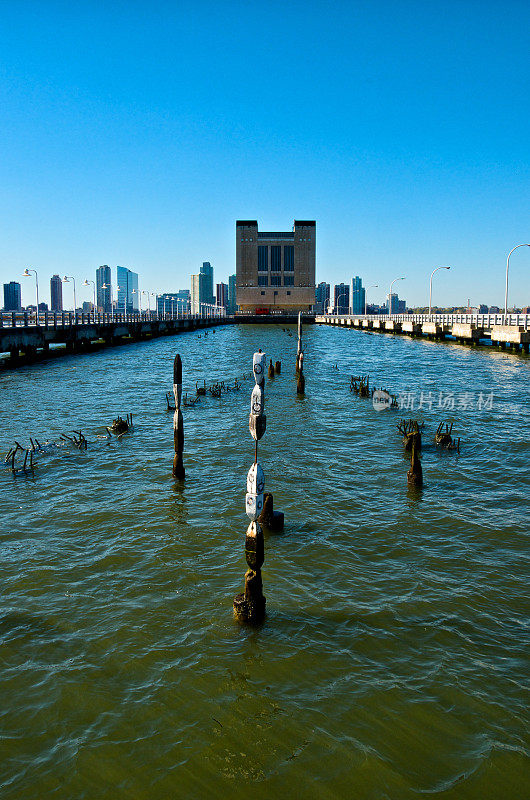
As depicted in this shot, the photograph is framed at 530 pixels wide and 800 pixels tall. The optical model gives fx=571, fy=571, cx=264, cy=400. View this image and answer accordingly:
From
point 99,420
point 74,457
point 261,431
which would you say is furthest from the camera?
point 99,420

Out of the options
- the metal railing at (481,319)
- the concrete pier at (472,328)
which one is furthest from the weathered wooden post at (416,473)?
the metal railing at (481,319)

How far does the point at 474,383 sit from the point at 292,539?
96.1 ft

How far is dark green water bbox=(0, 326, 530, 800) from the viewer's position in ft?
19.0

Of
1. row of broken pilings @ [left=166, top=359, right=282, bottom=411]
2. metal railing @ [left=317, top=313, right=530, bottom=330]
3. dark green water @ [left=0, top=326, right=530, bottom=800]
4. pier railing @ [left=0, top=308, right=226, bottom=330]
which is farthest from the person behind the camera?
metal railing @ [left=317, top=313, right=530, bottom=330]

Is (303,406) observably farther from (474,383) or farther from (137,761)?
(137,761)

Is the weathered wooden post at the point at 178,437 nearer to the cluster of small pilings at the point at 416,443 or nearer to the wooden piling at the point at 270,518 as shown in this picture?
the wooden piling at the point at 270,518

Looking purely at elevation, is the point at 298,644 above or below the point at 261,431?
below

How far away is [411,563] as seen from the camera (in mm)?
10406

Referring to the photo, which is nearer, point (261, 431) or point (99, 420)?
point (261, 431)

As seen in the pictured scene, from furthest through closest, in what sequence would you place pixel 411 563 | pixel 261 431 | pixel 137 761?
pixel 411 563 → pixel 261 431 → pixel 137 761

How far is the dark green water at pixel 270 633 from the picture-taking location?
5789 millimetres

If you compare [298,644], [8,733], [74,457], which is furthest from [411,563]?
[74,457]

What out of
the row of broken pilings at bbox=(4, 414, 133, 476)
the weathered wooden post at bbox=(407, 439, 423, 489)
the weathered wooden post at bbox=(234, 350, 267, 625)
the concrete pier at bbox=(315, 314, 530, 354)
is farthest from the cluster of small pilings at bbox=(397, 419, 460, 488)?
the concrete pier at bbox=(315, 314, 530, 354)

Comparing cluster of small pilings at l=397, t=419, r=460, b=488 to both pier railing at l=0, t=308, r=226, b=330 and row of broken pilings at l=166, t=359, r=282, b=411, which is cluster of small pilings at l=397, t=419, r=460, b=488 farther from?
pier railing at l=0, t=308, r=226, b=330
